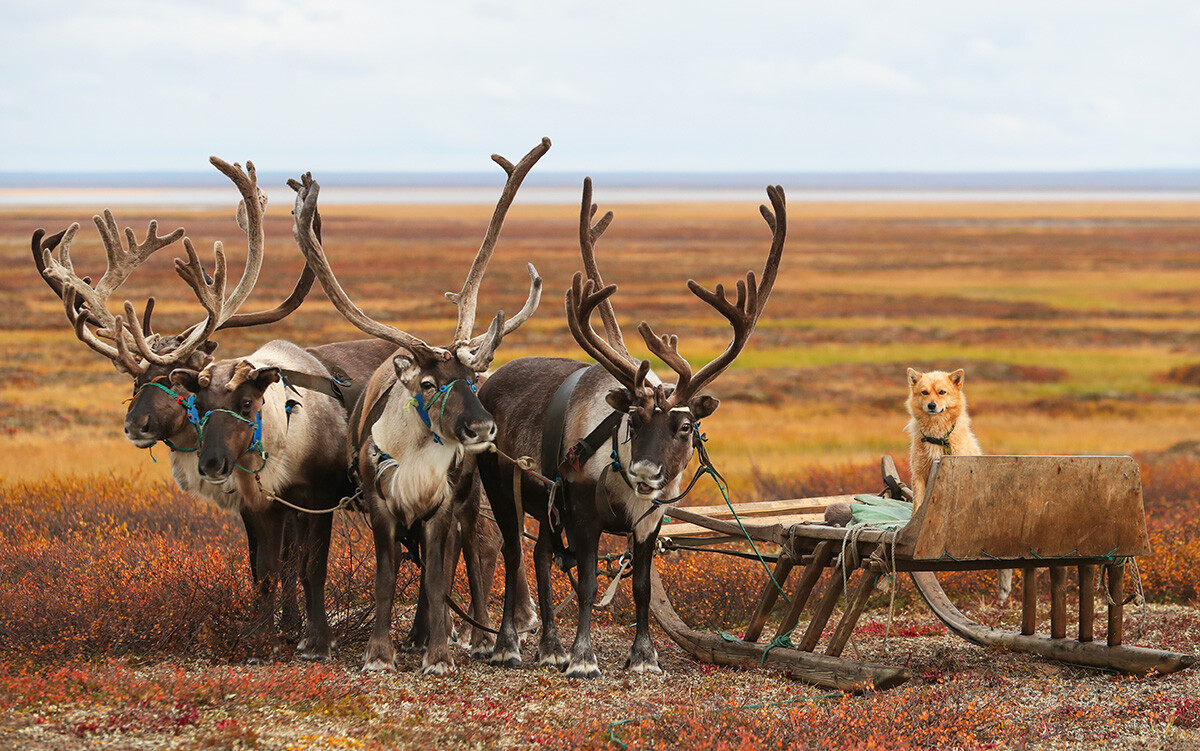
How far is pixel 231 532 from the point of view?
13.6 metres

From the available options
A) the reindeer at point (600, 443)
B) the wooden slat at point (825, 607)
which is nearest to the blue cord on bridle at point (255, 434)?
the reindeer at point (600, 443)

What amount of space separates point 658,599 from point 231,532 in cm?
550

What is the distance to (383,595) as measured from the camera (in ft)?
29.0

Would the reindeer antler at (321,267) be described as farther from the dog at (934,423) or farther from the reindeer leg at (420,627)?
the dog at (934,423)

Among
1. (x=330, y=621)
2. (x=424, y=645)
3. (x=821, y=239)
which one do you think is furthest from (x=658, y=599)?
(x=821, y=239)

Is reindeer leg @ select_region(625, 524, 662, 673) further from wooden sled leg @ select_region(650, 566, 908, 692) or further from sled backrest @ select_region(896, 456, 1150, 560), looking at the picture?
sled backrest @ select_region(896, 456, 1150, 560)

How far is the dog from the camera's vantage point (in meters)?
10.6

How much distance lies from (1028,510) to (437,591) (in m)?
4.00

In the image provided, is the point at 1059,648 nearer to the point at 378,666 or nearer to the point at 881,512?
the point at 881,512

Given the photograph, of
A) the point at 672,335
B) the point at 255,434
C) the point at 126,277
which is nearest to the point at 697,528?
the point at 672,335

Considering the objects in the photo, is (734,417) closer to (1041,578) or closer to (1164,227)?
(1041,578)

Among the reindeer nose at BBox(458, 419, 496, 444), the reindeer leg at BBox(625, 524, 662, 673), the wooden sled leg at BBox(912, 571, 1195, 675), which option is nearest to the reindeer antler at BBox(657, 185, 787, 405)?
the reindeer leg at BBox(625, 524, 662, 673)

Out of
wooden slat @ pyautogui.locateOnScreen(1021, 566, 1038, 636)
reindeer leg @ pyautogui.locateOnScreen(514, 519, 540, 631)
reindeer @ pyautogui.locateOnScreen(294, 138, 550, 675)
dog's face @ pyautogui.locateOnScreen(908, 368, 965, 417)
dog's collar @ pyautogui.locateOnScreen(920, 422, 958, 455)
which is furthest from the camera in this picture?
dog's face @ pyautogui.locateOnScreen(908, 368, 965, 417)

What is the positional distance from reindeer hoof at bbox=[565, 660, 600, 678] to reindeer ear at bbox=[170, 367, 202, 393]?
3.23m
